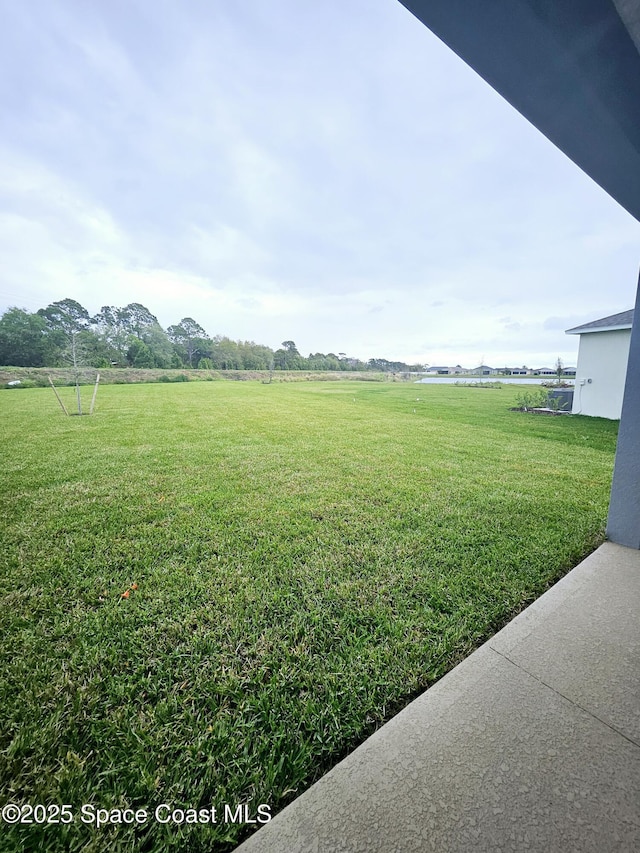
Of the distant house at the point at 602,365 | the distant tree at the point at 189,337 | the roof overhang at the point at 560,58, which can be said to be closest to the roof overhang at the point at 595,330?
the distant house at the point at 602,365

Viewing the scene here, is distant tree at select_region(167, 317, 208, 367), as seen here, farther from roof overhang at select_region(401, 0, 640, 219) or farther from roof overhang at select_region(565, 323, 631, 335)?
roof overhang at select_region(401, 0, 640, 219)

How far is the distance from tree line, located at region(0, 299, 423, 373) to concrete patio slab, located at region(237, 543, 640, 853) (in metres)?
10.7

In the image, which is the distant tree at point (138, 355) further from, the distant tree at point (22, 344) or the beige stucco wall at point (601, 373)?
the beige stucco wall at point (601, 373)

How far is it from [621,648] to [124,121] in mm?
14335

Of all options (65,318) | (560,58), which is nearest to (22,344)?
(65,318)

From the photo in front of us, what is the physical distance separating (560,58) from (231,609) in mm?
2688

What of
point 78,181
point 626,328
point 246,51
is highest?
point 78,181

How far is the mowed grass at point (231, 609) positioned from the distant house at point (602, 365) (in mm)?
7022

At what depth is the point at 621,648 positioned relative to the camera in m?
1.37

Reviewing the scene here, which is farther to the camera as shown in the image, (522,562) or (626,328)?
(626,328)

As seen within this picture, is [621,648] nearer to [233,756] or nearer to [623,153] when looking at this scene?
[233,756]

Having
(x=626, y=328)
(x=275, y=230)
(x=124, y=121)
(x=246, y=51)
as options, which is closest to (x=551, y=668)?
(x=246, y=51)

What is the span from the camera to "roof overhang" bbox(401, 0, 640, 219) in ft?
3.18

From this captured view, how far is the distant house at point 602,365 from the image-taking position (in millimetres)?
8516
